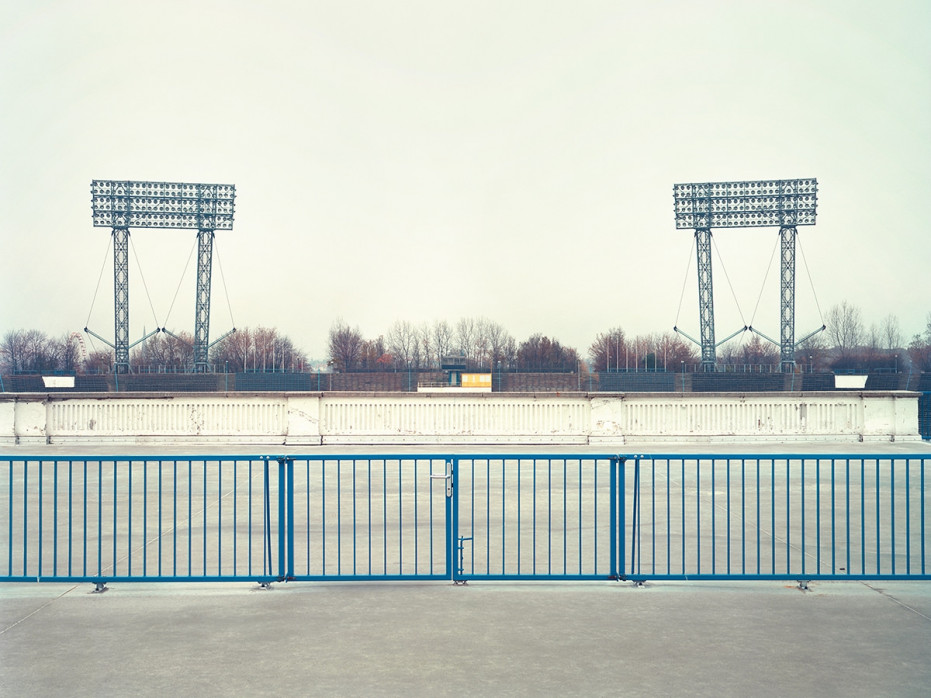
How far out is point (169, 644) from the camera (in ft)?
20.3

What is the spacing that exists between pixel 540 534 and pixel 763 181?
169 feet

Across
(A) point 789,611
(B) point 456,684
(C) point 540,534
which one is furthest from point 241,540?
(A) point 789,611

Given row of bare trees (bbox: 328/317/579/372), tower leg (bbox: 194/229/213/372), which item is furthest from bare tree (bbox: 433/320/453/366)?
tower leg (bbox: 194/229/213/372)

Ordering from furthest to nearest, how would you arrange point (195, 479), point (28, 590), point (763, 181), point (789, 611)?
1. point (763, 181)
2. point (195, 479)
3. point (28, 590)
4. point (789, 611)

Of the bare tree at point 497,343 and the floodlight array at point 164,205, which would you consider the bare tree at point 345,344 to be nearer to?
the bare tree at point 497,343

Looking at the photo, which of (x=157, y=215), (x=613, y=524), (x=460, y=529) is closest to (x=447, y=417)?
(x=460, y=529)

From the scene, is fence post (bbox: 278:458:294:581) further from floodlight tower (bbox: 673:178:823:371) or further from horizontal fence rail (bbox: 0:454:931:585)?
floodlight tower (bbox: 673:178:823:371)

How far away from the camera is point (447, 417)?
861 inches

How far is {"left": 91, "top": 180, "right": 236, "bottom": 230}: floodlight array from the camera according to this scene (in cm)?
5400

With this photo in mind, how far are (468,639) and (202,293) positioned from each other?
184 ft

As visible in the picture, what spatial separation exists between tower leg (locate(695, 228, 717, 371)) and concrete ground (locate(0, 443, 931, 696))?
52.0 meters

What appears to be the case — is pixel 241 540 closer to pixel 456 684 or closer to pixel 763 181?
pixel 456 684

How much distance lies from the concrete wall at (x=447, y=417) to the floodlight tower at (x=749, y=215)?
1291 inches

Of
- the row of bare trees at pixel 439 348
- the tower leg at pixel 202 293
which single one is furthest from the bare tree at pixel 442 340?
the tower leg at pixel 202 293
